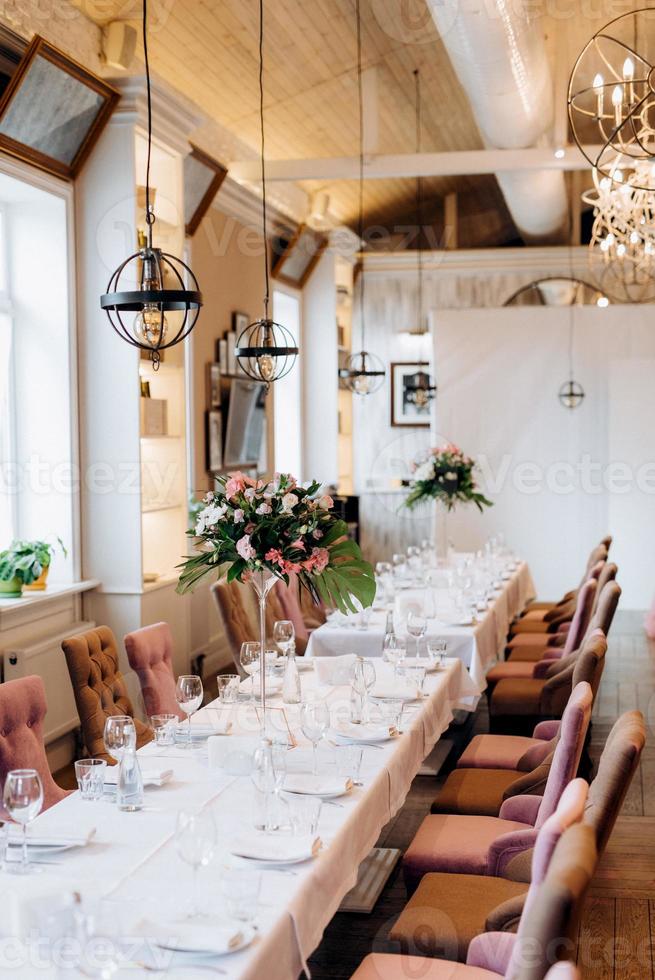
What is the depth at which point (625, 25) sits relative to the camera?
28.2 ft

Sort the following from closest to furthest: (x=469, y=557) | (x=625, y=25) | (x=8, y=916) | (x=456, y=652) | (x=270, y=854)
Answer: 1. (x=8, y=916)
2. (x=270, y=854)
3. (x=456, y=652)
4. (x=469, y=557)
5. (x=625, y=25)

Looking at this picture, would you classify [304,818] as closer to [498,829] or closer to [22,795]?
[22,795]

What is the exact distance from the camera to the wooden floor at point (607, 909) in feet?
11.0

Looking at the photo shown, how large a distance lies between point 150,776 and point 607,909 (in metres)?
1.83

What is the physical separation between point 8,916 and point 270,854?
54 cm

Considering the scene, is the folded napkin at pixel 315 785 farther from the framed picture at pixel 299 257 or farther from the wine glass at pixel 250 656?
the framed picture at pixel 299 257

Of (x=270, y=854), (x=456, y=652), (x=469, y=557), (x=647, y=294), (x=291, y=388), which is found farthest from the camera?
(x=647, y=294)

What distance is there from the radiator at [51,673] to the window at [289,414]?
17.6ft

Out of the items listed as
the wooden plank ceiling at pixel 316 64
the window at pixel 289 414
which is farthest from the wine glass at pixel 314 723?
the window at pixel 289 414

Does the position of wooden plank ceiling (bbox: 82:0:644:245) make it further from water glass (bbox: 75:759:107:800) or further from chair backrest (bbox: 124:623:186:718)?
water glass (bbox: 75:759:107:800)

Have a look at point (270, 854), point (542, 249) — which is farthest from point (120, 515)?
point (542, 249)

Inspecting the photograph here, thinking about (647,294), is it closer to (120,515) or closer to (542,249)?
(542,249)

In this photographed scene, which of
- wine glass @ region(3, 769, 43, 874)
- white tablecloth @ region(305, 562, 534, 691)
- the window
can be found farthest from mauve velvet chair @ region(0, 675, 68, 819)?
the window

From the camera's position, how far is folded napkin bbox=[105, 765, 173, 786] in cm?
283
